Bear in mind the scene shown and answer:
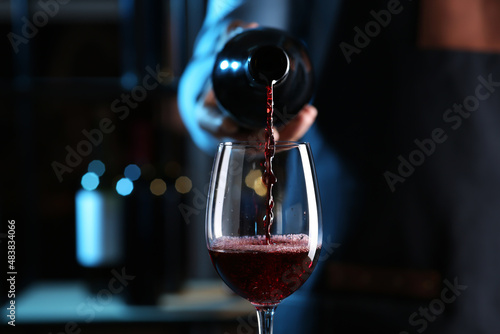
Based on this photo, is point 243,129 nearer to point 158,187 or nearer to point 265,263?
point 265,263

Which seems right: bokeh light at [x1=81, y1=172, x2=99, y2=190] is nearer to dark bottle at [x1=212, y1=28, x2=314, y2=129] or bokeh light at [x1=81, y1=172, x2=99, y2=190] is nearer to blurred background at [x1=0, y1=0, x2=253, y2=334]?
blurred background at [x1=0, y1=0, x2=253, y2=334]

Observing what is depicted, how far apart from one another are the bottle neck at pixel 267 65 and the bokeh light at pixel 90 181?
0.93 m

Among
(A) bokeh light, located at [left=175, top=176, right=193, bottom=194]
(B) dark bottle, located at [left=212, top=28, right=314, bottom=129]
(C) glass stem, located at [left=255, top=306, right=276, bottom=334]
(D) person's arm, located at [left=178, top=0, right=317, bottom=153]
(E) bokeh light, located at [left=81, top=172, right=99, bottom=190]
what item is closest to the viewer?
(C) glass stem, located at [left=255, top=306, right=276, bottom=334]

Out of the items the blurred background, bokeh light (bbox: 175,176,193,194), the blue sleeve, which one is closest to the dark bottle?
the blue sleeve

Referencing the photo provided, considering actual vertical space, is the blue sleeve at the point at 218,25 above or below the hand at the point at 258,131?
above

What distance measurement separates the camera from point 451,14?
3.42 feet

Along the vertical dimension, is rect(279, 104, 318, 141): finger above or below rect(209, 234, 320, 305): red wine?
above

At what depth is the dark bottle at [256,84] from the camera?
716mm

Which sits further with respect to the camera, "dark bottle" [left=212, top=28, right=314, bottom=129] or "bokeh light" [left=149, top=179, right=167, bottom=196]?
"bokeh light" [left=149, top=179, right=167, bottom=196]

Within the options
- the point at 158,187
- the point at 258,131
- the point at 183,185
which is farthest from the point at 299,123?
the point at 183,185

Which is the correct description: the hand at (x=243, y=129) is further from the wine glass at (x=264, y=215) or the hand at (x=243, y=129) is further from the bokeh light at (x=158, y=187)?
the bokeh light at (x=158, y=187)

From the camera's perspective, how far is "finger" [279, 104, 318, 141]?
2.77 ft

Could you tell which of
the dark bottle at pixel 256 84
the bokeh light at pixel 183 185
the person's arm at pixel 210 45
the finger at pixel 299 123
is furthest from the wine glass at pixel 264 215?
the bokeh light at pixel 183 185

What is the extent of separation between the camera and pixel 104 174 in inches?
61.3
